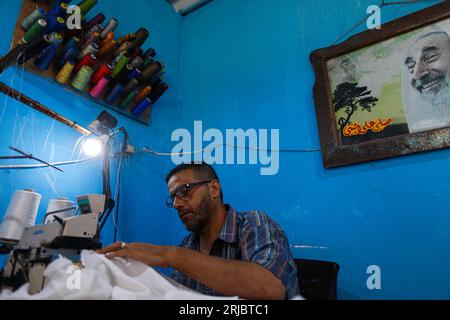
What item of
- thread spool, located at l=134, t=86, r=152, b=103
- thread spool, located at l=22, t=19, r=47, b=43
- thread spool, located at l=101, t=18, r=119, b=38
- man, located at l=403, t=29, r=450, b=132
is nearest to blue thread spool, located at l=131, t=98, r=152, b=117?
thread spool, located at l=134, t=86, r=152, b=103

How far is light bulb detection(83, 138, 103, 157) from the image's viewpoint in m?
1.94

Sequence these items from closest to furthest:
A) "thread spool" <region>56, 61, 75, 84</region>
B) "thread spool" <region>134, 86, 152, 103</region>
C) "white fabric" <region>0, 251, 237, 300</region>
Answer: "white fabric" <region>0, 251, 237, 300</region>
"thread spool" <region>56, 61, 75, 84</region>
"thread spool" <region>134, 86, 152, 103</region>

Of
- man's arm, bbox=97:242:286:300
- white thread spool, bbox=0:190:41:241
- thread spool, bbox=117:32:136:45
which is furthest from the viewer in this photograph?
thread spool, bbox=117:32:136:45

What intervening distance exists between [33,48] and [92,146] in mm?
625

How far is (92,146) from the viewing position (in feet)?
→ 6.38

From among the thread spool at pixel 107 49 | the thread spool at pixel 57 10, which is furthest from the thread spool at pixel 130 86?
the thread spool at pixel 57 10

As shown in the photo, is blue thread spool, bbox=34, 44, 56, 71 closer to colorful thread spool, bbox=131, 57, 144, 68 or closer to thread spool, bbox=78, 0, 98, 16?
thread spool, bbox=78, 0, 98, 16

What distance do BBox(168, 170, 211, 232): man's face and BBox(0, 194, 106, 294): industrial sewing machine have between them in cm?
40

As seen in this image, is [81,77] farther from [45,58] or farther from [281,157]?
[281,157]

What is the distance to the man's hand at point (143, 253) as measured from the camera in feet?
3.57

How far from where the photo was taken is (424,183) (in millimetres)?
1628

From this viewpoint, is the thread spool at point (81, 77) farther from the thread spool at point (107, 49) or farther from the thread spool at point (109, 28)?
the thread spool at point (109, 28)

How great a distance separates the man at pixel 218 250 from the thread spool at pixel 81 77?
2.90 feet
